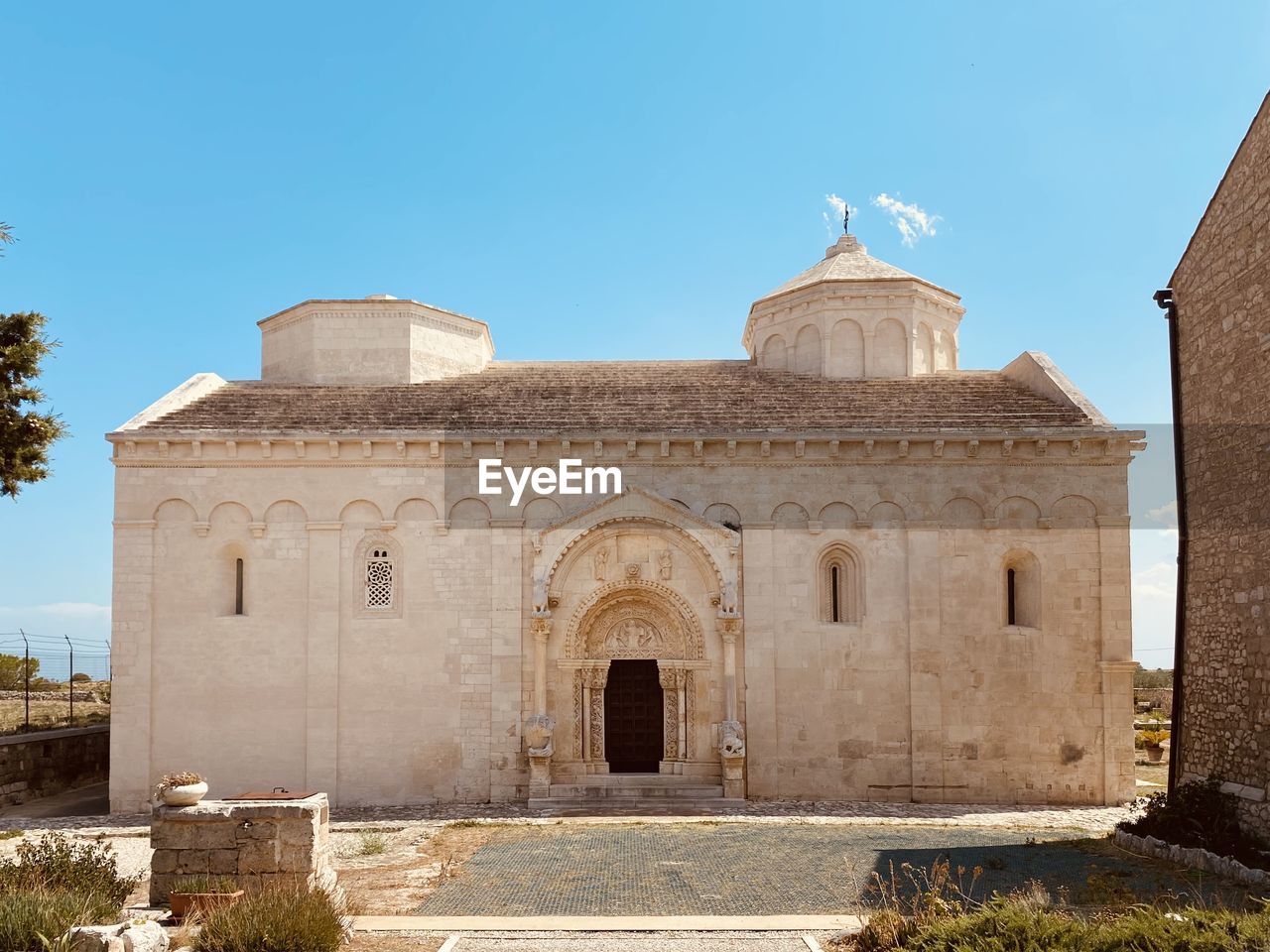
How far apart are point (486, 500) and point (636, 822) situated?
7.07m

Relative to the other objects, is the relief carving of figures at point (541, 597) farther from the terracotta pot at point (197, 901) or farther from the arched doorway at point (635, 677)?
the terracotta pot at point (197, 901)

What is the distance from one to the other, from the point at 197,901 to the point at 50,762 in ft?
48.1

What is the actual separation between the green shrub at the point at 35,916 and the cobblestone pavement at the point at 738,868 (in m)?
3.52

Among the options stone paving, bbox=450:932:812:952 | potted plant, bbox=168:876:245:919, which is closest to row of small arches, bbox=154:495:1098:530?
potted plant, bbox=168:876:245:919

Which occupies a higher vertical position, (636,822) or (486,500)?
(486,500)

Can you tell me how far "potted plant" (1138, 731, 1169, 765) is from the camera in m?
26.1

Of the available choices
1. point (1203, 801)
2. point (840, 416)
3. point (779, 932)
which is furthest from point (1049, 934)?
point (840, 416)

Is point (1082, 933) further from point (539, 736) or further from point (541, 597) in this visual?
point (541, 597)

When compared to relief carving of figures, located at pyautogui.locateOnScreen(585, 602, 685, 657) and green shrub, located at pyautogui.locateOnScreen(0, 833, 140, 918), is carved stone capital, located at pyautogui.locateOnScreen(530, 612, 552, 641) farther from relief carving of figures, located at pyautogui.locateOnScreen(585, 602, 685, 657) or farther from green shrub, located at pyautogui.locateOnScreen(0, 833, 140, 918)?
green shrub, located at pyautogui.locateOnScreen(0, 833, 140, 918)

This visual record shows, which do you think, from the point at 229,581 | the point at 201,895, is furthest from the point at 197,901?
the point at 229,581

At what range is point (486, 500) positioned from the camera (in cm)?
2134

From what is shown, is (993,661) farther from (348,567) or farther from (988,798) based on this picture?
(348,567)

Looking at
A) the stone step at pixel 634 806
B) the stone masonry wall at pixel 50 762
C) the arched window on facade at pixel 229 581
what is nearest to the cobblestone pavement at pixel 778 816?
the stone step at pixel 634 806

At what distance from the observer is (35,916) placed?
9414 mm
